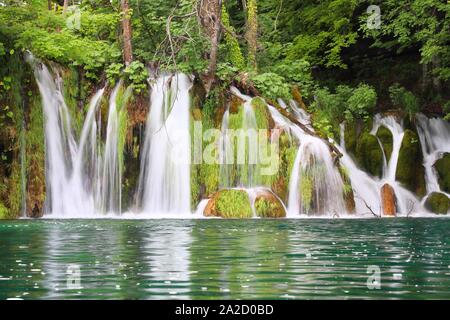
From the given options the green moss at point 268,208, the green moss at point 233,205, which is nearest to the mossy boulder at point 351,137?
the green moss at point 268,208

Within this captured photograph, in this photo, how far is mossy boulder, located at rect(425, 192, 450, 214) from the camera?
80.2 feet

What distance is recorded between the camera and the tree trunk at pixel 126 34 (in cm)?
2520

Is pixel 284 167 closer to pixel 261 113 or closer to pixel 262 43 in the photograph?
pixel 261 113

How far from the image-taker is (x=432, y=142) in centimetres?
2600

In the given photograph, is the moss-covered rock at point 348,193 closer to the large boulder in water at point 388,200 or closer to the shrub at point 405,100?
the large boulder in water at point 388,200

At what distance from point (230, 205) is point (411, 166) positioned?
23.5ft

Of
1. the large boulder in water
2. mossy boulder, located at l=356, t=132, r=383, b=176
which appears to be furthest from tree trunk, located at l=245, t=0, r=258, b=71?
the large boulder in water

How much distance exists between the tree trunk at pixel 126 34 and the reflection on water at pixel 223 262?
10522mm

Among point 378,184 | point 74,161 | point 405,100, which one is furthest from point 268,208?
point 405,100

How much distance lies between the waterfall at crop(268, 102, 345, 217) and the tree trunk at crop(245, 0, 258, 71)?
5396 mm

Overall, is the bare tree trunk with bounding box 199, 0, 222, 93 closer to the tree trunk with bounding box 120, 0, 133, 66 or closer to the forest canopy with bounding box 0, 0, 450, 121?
the forest canopy with bounding box 0, 0, 450, 121

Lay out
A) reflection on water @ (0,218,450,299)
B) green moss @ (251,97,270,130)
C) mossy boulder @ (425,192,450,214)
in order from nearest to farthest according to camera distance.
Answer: reflection on water @ (0,218,450,299) < green moss @ (251,97,270,130) < mossy boulder @ (425,192,450,214)
